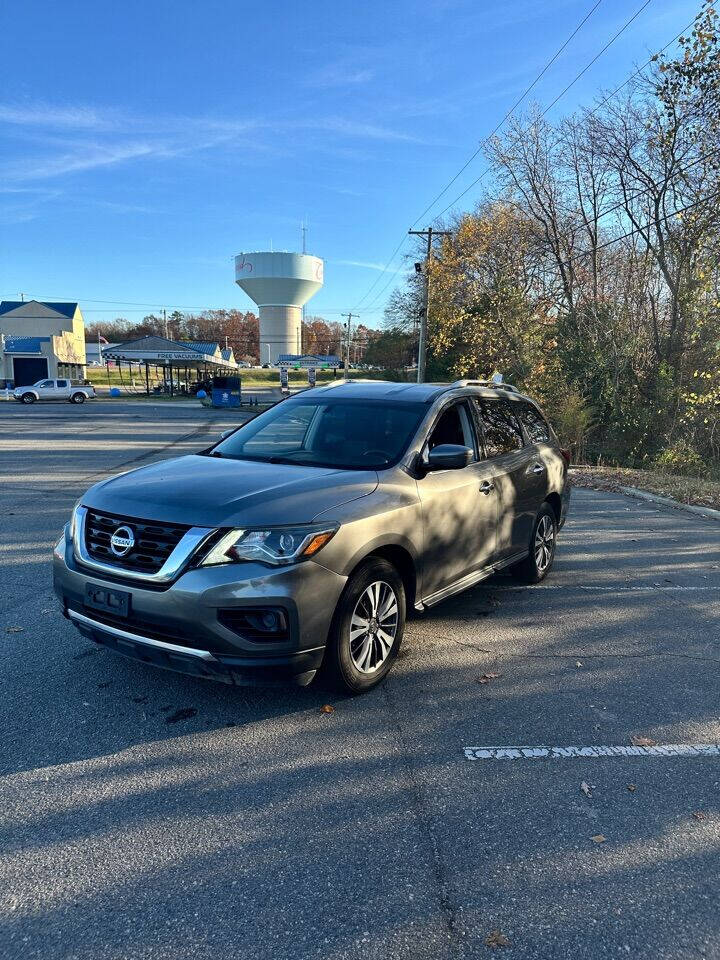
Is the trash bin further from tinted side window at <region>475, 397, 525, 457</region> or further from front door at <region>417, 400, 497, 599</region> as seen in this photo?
front door at <region>417, 400, 497, 599</region>

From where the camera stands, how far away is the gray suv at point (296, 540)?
318 centimetres

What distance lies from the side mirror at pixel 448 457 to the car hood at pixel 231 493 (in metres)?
0.41

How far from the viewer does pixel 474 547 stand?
15.6 ft

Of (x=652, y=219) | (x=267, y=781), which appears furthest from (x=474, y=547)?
(x=652, y=219)

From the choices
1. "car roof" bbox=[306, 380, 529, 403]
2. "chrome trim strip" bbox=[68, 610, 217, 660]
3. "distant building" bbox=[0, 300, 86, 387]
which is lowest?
"chrome trim strip" bbox=[68, 610, 217, 660]

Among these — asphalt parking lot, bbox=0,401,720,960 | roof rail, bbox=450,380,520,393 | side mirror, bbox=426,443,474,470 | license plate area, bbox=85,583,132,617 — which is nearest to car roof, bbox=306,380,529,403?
roof rail, bbox=450,380,520,393

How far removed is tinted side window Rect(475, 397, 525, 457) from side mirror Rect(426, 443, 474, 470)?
41.0 inches

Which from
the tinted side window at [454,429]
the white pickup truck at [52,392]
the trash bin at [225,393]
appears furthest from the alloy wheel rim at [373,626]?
the white pickup truck at [52,392]

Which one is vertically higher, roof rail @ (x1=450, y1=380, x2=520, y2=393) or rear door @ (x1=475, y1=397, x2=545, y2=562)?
roof rail @ (x1=450, y1=380, x2=520, y2=393)

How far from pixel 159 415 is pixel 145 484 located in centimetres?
3401

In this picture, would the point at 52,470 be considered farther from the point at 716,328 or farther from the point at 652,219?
the point at 652,219

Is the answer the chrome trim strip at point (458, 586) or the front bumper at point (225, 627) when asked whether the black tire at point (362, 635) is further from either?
the chrome trim strip at point (458, 586)

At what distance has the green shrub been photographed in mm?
16234

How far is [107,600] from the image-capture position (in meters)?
3.39
